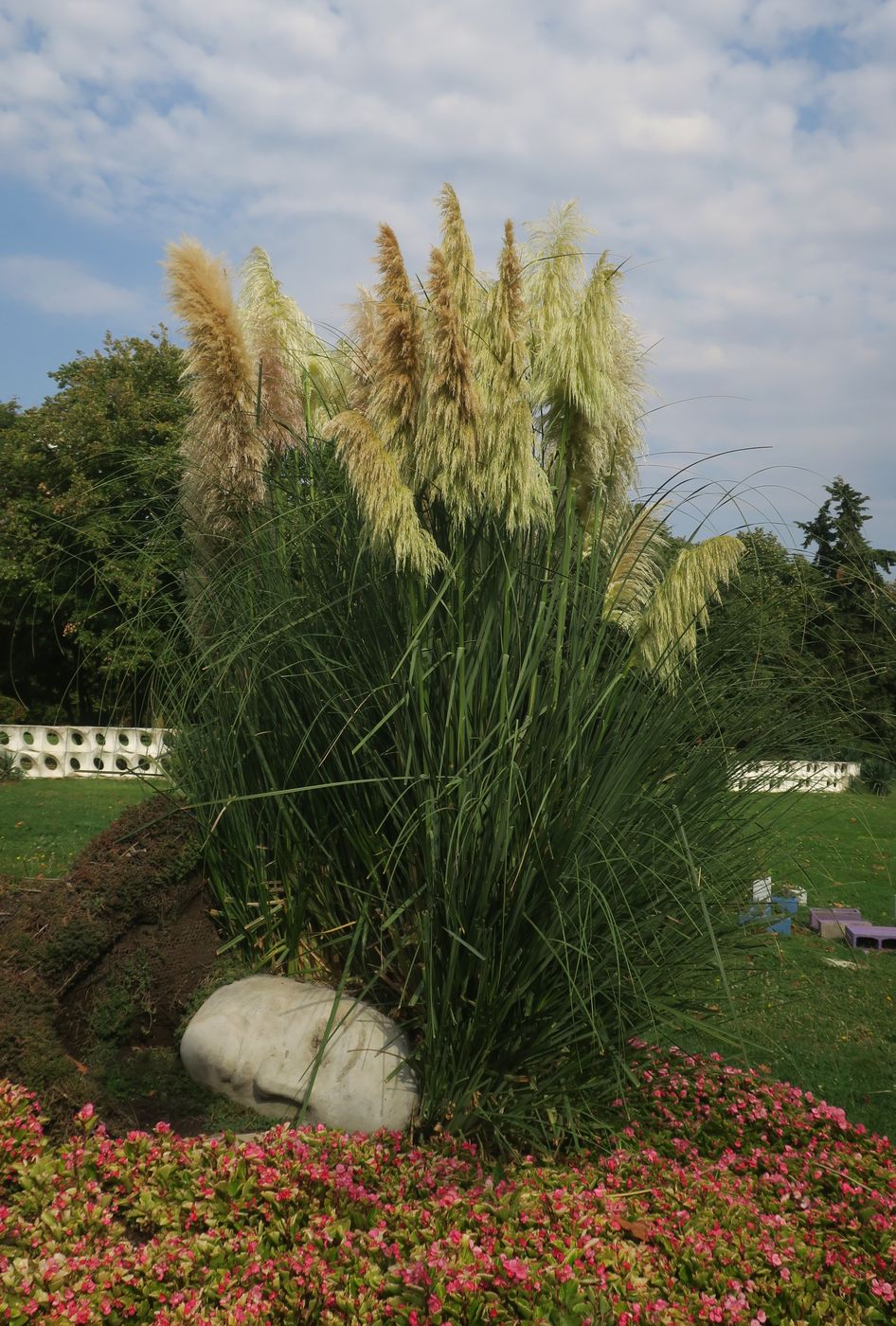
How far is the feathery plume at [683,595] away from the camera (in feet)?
12.1

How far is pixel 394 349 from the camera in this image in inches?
128

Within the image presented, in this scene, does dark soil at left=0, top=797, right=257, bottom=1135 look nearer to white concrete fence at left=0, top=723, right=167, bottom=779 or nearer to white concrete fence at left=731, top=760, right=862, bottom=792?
white concrete fence at left=731, top=760, right=862, bottom=792

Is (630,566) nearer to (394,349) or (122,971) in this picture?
(394,349)

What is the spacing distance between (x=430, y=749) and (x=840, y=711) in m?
1.83

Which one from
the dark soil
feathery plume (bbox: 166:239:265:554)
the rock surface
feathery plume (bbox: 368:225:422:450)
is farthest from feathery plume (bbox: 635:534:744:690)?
the dark soil

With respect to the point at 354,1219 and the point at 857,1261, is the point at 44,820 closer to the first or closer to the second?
the point at 354,1219

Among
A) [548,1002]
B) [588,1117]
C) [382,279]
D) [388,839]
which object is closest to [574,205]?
[382,279]

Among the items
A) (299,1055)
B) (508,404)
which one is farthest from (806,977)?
(508,404)

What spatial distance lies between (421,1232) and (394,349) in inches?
103

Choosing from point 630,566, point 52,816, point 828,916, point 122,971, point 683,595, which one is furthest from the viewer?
point 52,816

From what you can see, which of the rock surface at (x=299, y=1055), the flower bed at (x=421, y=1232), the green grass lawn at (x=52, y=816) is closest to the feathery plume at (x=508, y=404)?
the rock surface at (x=299, y=1055)

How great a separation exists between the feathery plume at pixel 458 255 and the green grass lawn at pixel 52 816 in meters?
4.82

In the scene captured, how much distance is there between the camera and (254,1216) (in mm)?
2898

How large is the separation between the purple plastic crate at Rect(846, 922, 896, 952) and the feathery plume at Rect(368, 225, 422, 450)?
6.75 metres
